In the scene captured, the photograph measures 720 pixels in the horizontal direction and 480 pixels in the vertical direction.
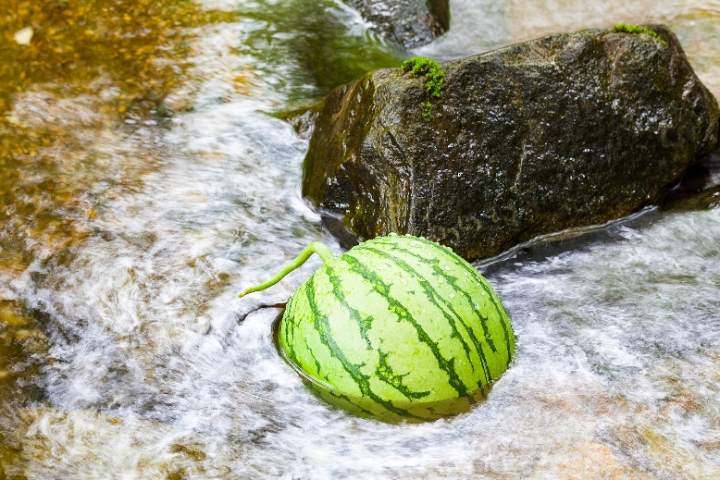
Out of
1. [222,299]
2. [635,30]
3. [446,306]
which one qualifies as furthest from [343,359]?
[635,30]

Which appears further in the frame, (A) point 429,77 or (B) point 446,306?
(A) point 429,77

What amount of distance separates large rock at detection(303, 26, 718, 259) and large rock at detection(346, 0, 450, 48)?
10.4 feet

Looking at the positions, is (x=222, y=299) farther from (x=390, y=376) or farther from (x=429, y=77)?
(x=429, y=77)

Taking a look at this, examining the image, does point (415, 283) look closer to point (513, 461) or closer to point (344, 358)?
point (344, 358)

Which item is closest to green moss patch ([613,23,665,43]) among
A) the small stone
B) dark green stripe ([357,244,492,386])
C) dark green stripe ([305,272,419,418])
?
dark green stripe ([357,244,492,386])

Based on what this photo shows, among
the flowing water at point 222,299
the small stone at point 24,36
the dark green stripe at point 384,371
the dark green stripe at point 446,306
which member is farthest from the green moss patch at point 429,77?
the small stone at point 24,36

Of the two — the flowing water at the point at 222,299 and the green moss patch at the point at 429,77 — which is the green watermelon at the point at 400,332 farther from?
the green moss patch at the point at 429,77

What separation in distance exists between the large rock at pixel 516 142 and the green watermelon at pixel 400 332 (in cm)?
152

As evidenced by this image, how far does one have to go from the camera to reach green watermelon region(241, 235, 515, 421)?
3.60 m

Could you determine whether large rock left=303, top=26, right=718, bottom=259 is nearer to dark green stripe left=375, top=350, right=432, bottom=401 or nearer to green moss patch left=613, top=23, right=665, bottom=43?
green moss patch left=613, top=23, right=665, bottom=43

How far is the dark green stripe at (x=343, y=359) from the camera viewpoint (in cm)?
363

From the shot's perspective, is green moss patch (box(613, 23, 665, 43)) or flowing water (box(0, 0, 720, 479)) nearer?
flowing water (box(0, 0, 720, 479))

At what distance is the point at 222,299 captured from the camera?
4992mm

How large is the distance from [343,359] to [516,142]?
2551mm
